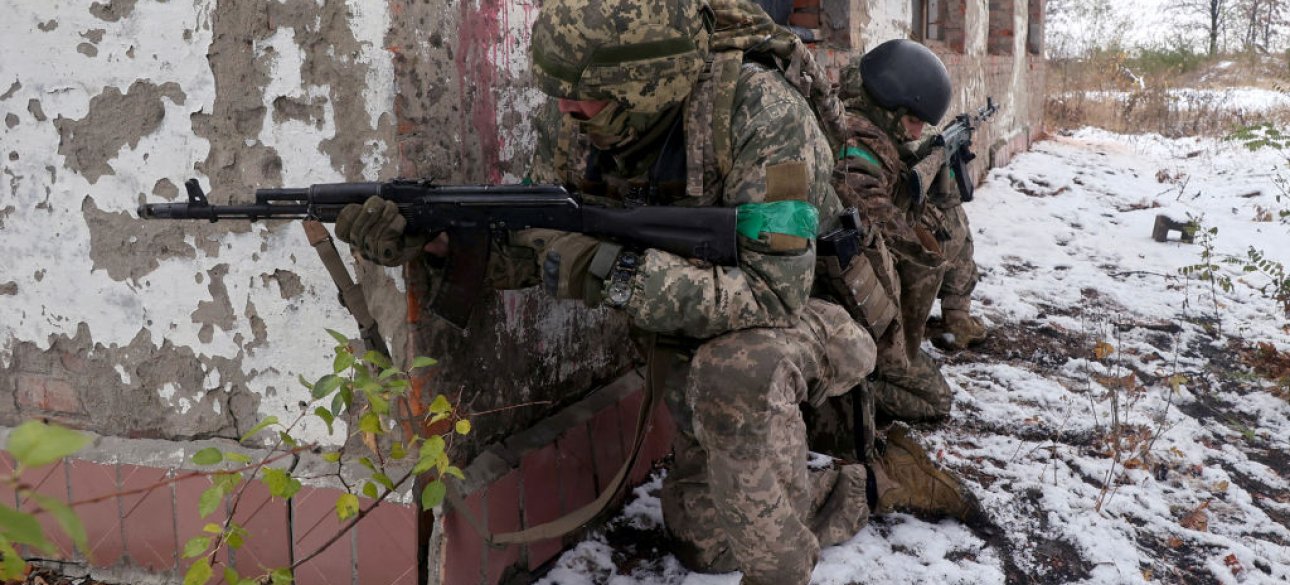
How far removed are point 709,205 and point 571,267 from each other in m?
0.36

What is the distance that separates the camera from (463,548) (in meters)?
2.11

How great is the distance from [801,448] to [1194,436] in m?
1.98

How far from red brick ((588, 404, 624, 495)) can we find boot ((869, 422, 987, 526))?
2.47 feet

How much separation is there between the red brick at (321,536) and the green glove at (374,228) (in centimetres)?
59

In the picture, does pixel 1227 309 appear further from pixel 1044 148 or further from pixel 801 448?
pixel 1044 148

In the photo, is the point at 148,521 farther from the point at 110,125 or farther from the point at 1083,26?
the point at 1083,26

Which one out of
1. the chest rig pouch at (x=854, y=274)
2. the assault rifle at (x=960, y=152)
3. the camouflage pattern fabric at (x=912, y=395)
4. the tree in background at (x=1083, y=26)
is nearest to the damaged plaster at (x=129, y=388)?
the chest rig pouch at (x=854, y=274)

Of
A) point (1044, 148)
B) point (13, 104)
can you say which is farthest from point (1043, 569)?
point (1044, 148)

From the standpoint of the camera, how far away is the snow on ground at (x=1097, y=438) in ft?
8.02

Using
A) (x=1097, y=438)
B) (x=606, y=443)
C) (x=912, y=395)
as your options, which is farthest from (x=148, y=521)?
(x=1097, y=438)

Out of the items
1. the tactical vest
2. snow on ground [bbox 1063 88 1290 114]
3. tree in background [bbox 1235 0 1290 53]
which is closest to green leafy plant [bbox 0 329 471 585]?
the tactical vest

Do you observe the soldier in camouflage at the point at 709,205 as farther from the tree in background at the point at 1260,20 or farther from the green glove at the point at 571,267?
the tree in background at the point at 1260,20

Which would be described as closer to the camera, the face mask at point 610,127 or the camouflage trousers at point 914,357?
the face mask at point 610,127

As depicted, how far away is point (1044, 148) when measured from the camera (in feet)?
32.6
